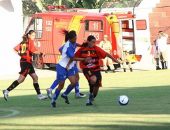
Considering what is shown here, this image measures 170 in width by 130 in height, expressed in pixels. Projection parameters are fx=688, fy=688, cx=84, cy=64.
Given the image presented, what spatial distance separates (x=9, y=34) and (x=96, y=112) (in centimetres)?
1915

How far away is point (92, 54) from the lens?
50.8 ft

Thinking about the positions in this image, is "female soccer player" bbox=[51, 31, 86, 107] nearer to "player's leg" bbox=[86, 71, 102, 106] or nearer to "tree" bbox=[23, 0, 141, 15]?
"player's leg" bbox=[86, 71, 102, 106]

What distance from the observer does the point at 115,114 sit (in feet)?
43.3

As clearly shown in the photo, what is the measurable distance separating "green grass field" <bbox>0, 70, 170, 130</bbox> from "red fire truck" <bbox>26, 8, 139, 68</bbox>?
42.9 feet

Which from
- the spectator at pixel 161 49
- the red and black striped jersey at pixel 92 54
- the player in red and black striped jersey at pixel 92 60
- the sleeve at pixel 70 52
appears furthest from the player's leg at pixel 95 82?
the spectator at pixel 161 49

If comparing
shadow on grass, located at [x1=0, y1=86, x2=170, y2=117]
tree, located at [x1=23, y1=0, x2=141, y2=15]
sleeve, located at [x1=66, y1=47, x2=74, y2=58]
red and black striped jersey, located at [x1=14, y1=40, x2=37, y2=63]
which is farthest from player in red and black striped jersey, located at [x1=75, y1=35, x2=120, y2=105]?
tree, located at [x1=23, y1=0, x2=141, y2=15]

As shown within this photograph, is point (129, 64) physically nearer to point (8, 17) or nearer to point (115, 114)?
point (8, 17)

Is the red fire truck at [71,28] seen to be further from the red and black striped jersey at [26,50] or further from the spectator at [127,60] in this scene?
the red and black striped jersey at [26,50]

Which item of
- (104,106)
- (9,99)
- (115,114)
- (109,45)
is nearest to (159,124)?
(115,114)

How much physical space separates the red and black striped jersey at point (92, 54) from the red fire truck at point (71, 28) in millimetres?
17625

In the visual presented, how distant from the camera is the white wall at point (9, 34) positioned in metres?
32.2

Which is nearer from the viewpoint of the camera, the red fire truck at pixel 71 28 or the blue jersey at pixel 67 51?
the blue jersey at pixel 67 51

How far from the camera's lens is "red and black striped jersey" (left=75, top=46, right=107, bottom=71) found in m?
15.4

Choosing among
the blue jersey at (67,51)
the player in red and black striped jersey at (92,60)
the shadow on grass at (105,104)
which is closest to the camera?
the shadow on grass at (105,104)
